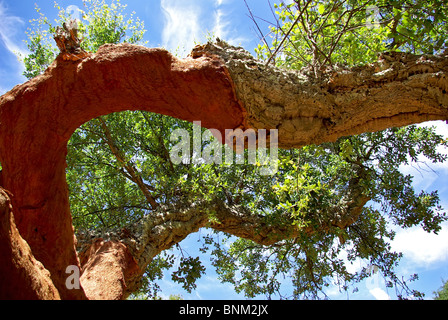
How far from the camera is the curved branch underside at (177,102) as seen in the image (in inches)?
108

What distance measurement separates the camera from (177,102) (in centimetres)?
297

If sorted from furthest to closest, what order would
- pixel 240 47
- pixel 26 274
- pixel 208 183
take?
pixel 208 183
pixel 240 47
pixel 26 274

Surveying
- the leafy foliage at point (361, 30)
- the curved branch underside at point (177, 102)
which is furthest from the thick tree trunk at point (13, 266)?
the leafy foliage at point (361, 30)

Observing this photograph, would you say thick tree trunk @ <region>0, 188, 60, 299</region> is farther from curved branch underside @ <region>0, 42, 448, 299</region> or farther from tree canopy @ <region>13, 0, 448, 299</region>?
tree canopy @ <region>13, 0, 448, 299</region>

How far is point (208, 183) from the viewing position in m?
6.05

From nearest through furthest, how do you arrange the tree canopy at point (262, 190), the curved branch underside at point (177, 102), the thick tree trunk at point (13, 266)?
the thick tree trunk at point (13, 266) < the curved branch underside at point (177, 102) < the tree canopy at point (262, 190)

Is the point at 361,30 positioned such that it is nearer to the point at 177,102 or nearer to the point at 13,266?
the point at 177,102

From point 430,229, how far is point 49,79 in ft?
27.1

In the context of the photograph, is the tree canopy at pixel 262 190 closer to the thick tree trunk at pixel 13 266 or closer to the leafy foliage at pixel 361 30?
the leafy foliage at pixel 361 30

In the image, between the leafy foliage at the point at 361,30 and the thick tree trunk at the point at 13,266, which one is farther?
the leafy foliage at the point at 361,30
